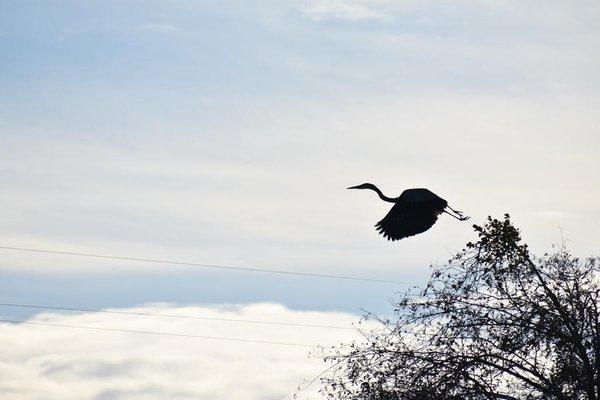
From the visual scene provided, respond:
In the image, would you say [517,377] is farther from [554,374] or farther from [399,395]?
[399,395]

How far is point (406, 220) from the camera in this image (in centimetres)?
2500

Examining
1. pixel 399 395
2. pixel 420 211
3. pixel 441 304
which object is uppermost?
pixel 420 211

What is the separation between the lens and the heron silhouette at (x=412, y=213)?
24.8m

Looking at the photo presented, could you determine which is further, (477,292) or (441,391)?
(477,292)

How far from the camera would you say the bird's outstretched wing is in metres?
24.8

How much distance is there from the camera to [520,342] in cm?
2369

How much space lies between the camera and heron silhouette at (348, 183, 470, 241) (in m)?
24.8

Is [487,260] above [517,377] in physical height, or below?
above

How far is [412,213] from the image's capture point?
82.3 feet

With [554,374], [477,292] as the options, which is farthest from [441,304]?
[554,374]

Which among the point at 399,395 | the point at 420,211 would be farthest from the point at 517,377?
the point at 420,211

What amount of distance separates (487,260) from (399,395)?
3503mm

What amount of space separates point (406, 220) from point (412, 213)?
22 cm

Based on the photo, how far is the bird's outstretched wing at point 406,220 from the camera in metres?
24.8
